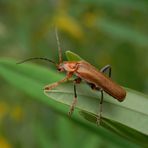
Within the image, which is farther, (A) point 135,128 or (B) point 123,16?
(B) point 123,16

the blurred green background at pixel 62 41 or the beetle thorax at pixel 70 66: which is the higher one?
the beetle thorax at pixel 70 66

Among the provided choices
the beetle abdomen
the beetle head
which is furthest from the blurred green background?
the beetle abdomen

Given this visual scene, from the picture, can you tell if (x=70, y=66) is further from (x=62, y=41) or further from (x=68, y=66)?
(x=62, y=41)

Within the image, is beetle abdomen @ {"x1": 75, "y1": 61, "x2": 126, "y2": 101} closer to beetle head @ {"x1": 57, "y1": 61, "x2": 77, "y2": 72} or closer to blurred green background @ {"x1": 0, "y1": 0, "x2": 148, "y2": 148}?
beetle head @ {"x1": 57, "y1": 61, "x2": 77, "y2": 72}

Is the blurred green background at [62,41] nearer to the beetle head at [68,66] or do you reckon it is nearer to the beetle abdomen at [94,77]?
the beetle head at [68,66]

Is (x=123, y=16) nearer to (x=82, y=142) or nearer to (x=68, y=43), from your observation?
(x=68, y=43)

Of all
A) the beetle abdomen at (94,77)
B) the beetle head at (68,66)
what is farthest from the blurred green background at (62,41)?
the beetle abdomen at (94,77)

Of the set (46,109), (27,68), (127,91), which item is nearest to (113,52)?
(46,109)

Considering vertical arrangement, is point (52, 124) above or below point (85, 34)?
below
